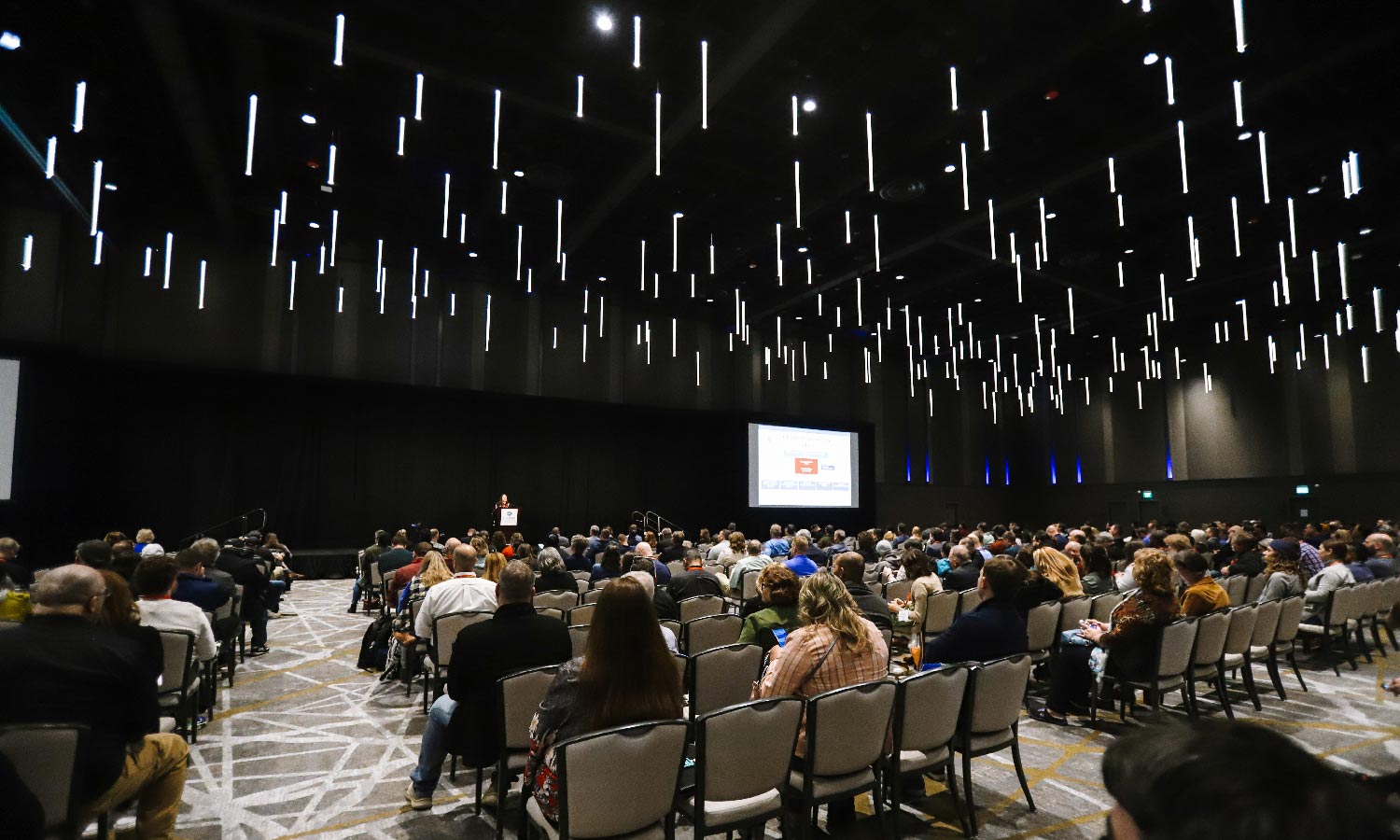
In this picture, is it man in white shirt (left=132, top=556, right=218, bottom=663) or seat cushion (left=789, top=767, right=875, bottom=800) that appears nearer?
seat cushion (left=789, top=767, right=875, bottom=800)

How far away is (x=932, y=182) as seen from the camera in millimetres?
10859

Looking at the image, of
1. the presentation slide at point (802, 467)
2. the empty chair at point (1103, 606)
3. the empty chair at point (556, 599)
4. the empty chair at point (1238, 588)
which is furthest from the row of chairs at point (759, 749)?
the presentation slide at point (802, 467)

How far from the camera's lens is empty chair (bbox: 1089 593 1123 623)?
5801 millimetres

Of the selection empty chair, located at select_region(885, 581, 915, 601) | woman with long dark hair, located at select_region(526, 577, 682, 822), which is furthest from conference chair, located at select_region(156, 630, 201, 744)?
empty chair, located at select_region(885, 581, 915, 601)

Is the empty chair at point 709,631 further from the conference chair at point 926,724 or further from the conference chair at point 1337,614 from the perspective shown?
the conference chair at point 1337,614

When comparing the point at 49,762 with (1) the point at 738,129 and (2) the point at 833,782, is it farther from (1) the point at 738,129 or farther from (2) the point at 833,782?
(1) the point at 738,129

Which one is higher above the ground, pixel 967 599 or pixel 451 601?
pixel 451 601

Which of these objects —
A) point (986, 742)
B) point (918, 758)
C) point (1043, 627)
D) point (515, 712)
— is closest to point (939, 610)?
point (1043, 627)

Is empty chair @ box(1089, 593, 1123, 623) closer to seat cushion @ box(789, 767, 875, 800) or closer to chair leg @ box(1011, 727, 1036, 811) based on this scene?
chair leg @ box(1011, 727, 1036, 811)

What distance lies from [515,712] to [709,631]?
1908 mm

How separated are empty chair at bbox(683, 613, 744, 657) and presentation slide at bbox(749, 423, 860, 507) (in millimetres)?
13727

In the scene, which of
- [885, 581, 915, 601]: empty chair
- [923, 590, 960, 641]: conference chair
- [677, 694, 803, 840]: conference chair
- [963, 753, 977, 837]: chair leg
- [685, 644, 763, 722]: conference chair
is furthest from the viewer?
[885, 581, 915, 601]: empty chair

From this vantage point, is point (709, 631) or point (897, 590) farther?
point (897, 590)

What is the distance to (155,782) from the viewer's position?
2973mm
